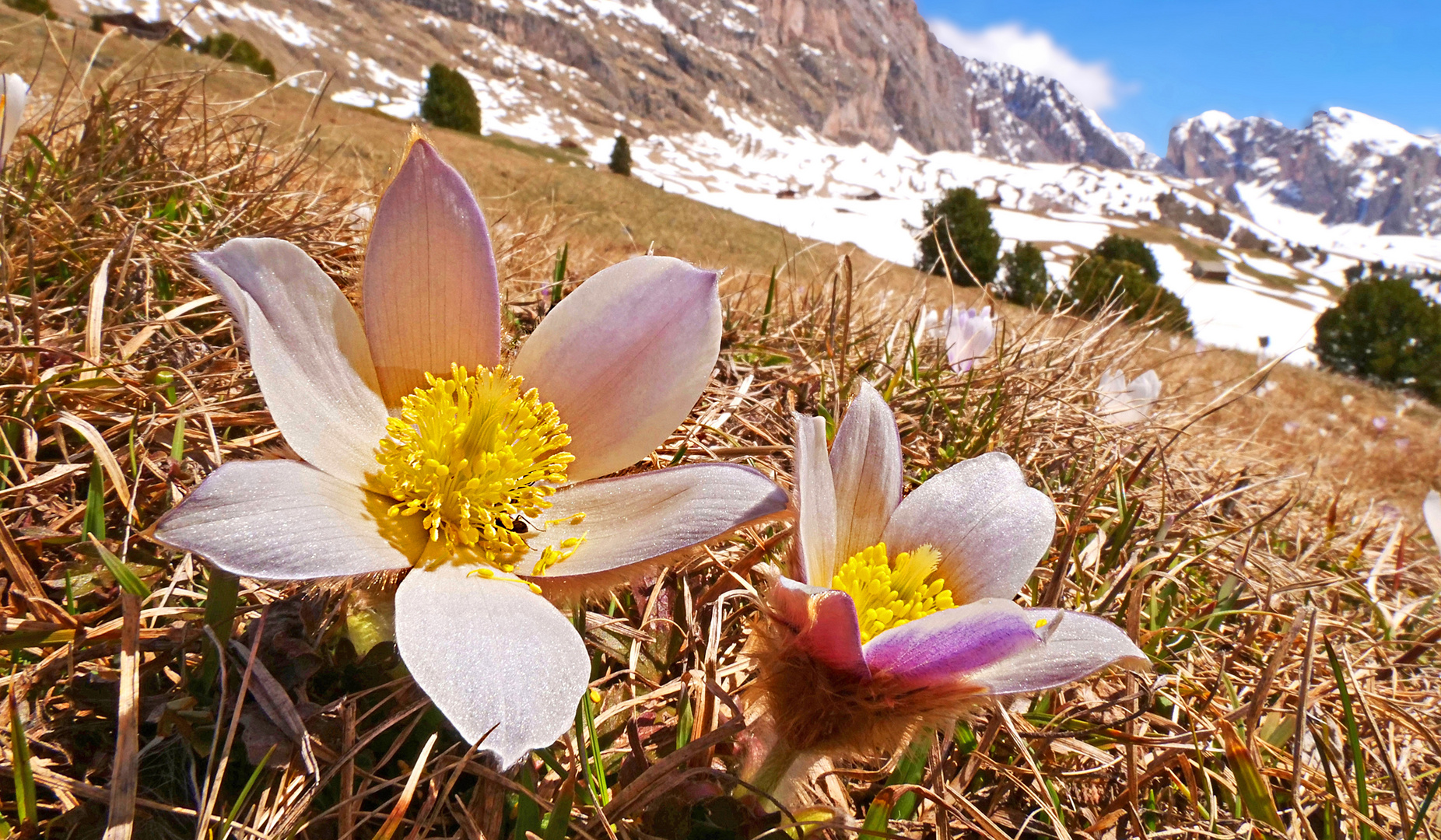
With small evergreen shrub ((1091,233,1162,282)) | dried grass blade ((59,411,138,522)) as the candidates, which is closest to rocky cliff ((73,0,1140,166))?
small evergreen shrub ((1091,233,1162,282))

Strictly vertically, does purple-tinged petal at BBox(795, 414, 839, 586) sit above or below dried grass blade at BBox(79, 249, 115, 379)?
above

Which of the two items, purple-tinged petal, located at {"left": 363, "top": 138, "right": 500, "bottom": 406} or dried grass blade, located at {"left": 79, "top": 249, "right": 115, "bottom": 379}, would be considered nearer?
purple-tinged petal, located at {"left": 363, "top": 138, "right": 500, "bottom": 406}

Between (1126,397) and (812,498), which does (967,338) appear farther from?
(812,498)

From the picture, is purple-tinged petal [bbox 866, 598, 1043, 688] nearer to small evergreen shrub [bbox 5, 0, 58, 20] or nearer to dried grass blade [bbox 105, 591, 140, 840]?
dried grass blade [bbox 105, 591, 140, 840]

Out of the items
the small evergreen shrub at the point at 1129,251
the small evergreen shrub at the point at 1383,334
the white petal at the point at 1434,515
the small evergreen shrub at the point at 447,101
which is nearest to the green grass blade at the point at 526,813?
the white petal at the point at 1434,515

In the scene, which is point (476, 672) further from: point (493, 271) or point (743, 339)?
point (743, 339)

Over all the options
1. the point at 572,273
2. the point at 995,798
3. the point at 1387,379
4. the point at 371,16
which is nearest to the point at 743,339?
the point at 572,273

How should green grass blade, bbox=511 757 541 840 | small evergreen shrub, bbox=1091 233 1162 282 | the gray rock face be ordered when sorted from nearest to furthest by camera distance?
green grass blade, bbox=511 757 541 840, small evergreen shrub, bbox=1091 233 1162 282, the gray rock face

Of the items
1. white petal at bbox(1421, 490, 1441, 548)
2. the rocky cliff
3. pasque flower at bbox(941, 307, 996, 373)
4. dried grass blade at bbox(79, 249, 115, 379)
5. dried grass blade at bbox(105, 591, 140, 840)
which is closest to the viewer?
dried grass blade at bbox(105, 591, 140, 840)
